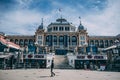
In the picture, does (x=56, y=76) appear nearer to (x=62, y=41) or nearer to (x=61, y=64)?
(x=61, y=64)

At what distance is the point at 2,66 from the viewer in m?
33.5

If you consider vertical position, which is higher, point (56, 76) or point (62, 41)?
point (62, 41)

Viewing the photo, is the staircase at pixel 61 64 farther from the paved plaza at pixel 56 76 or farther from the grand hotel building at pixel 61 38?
the grand hotel building at pixel 61 38

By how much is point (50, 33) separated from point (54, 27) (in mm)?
4832

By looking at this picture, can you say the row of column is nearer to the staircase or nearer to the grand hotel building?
the grand hotel building

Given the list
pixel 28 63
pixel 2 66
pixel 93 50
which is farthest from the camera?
pixel 93 50

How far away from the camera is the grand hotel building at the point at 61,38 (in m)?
70.8

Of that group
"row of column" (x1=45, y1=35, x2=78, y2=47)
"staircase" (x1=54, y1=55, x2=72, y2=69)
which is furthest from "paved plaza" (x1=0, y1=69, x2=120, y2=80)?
"row of column" (x1=45, y1=35, x2=78, y2=47)

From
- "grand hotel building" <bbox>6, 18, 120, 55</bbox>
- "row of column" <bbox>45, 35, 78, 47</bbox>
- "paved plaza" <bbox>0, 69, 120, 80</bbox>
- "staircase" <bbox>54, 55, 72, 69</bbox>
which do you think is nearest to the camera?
"paved plaza" <bbox>0, 69, 120, 80</bbox>

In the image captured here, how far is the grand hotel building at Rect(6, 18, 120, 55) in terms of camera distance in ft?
232

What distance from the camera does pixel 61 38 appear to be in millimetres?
73500

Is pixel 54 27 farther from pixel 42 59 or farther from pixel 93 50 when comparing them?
pixel 42 59

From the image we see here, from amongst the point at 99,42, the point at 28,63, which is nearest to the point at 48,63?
the point at 28,63

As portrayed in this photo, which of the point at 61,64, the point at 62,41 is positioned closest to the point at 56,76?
the point at 61,64
